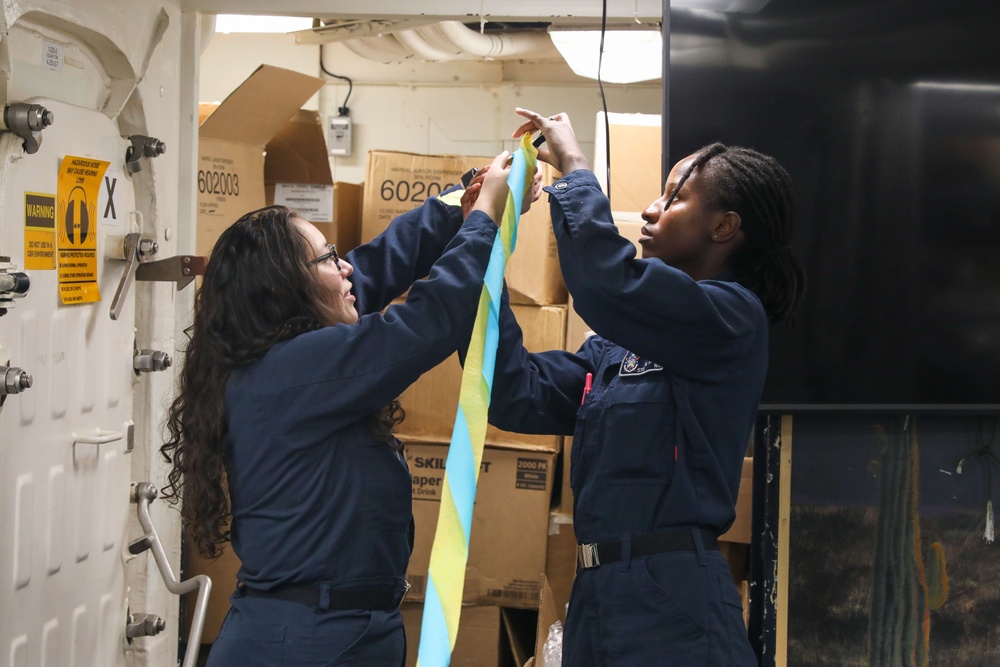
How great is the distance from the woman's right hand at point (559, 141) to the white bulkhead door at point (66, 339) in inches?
33.1

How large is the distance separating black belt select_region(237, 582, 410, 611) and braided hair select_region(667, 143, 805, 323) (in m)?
0.72

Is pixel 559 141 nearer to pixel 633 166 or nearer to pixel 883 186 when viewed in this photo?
pixel 883 186

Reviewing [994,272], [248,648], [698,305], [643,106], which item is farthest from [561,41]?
[248,648]

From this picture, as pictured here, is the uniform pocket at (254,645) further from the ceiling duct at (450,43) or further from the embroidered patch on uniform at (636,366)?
the ceiling duct at (450,43)

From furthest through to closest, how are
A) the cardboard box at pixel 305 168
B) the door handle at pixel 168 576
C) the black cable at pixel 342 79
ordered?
the black cable at pixel 342 79 < the cardboard box at pixel 305 168 < the door handle at pixel 168 576

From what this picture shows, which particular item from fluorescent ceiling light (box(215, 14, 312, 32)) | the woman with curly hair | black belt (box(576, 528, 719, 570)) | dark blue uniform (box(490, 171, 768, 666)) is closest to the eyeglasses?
the woman with curly hair

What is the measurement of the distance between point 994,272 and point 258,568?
1656 millimetres

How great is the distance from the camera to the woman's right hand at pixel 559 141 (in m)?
1.33

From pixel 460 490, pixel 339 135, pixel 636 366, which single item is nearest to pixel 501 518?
pixel 636 366

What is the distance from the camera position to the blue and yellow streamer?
0.94 metres

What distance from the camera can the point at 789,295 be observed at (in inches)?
55.5

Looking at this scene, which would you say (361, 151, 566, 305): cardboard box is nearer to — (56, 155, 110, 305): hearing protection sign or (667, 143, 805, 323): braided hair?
(56, 155, 110, 305): hearing protection sign

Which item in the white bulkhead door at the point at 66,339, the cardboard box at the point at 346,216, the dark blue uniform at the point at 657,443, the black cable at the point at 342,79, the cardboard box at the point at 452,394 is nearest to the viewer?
the dark blue uniform at the point at 657,443

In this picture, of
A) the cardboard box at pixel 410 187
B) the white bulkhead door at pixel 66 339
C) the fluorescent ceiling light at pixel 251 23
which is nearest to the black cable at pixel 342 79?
the fluorescent ceiling light at pixel 251 23
